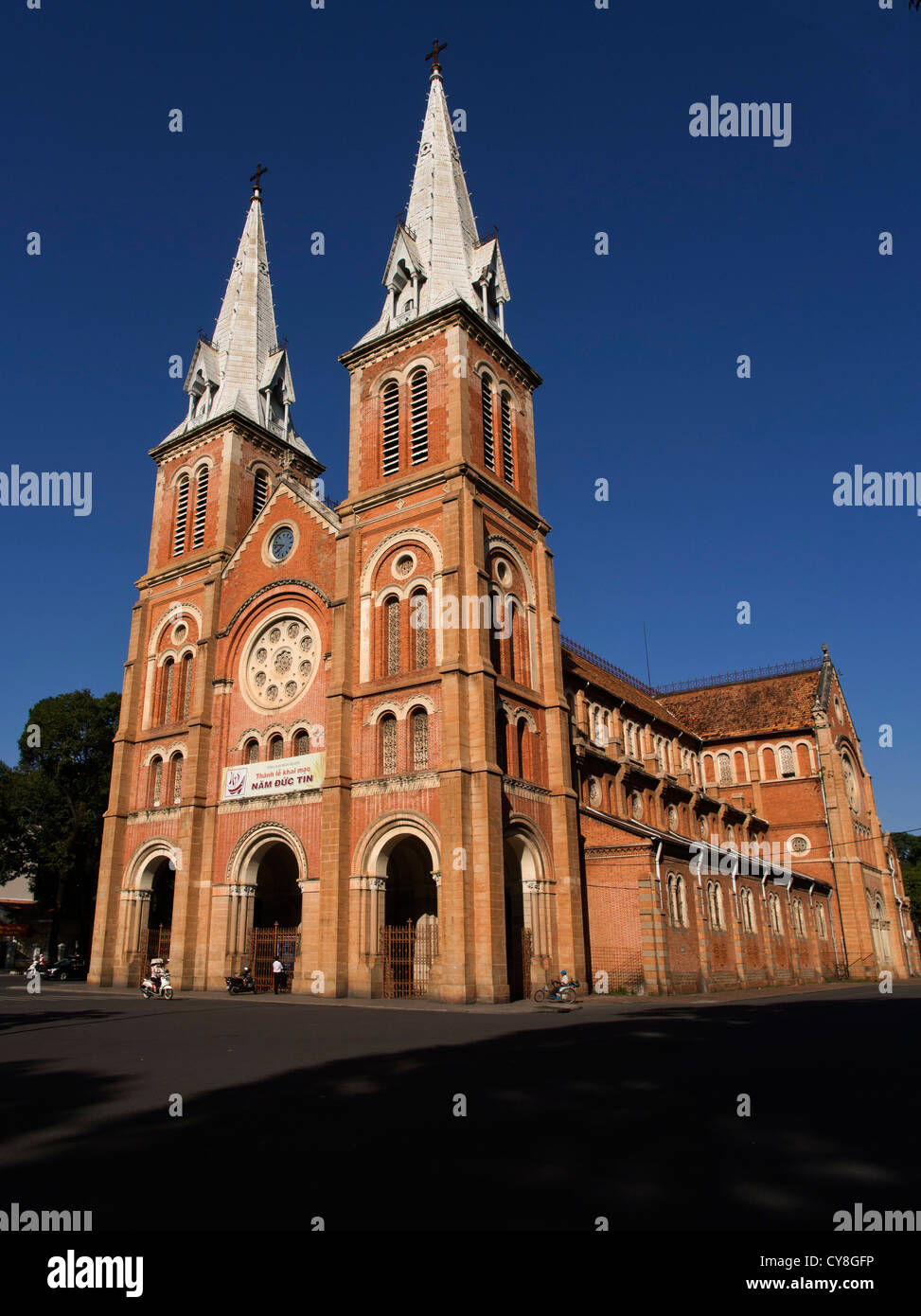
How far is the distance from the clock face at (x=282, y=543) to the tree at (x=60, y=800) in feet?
62.7

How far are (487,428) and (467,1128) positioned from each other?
2920cm

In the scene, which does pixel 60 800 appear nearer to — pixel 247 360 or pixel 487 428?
pixel 247 360

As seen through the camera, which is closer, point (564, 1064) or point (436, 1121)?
point (436, 1121)

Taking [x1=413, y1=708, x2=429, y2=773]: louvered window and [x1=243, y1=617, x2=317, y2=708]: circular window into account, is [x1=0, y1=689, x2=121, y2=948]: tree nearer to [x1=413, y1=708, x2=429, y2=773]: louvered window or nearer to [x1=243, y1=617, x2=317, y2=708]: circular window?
[x1=243, y1=617, x2=317, y2=708]: circular window

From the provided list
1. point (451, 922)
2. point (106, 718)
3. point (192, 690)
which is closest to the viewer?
point (451, 922)

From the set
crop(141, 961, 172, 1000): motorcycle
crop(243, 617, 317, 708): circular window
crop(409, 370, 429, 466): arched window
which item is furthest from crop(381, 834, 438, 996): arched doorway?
crop(409, 370, 429, 466): arched window

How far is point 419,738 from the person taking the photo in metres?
28.8

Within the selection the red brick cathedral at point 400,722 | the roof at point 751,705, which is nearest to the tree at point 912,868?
the roof at point 751,705

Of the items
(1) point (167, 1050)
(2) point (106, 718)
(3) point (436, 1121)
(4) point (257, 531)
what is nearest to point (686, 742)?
(4) point (257, 531)

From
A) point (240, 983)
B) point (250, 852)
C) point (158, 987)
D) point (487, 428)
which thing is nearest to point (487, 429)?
point (487, 428)
